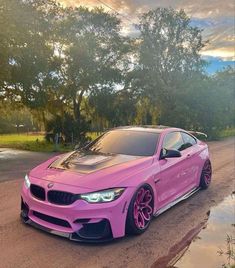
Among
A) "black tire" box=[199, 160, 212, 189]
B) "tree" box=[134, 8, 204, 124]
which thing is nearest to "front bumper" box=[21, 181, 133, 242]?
"black tire" box=[199, 160, 212, 189]

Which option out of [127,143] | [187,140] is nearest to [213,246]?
[127,143]

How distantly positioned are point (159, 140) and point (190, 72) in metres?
35.3

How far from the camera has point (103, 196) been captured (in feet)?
15.8

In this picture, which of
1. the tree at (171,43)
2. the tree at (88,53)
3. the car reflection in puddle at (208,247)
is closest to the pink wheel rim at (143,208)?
the car reflection in puddle at (208,247)

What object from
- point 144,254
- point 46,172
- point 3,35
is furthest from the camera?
point 3,35

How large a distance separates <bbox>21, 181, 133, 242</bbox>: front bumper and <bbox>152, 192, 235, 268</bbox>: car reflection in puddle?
76 cm

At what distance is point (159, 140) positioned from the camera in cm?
652

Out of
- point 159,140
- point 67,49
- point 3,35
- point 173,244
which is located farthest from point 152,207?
point 67,49

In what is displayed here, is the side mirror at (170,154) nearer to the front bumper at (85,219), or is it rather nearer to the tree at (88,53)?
the front bumper at (85,219)

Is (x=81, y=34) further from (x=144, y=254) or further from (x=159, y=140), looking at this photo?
(x=144, y=254)

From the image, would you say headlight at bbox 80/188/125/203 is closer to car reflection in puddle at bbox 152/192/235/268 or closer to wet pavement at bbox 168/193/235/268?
car reflection in puddle at bbox 152/192/235/268

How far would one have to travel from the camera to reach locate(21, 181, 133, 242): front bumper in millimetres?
4707

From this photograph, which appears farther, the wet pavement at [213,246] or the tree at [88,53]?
the tree at [88,53]

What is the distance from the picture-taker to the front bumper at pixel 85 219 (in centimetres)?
471
